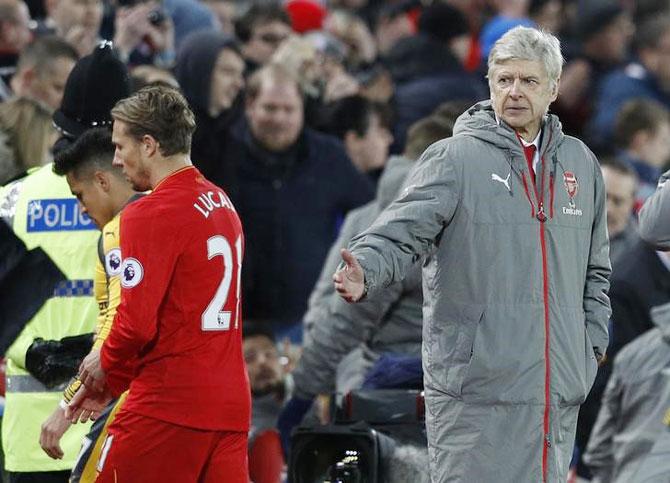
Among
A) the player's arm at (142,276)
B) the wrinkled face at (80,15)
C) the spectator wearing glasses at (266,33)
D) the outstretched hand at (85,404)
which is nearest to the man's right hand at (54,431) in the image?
the outstretched hand at (85,404)

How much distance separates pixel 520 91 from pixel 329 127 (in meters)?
5.57

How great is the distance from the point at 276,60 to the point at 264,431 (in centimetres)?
327

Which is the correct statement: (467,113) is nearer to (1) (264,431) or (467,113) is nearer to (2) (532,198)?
(2) (532,198)

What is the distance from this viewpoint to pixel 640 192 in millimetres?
11859

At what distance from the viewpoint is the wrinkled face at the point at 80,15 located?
37.0ft

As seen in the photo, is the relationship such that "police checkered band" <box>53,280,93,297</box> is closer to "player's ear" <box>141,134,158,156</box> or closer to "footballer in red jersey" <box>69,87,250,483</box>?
"footballer in red jersey" <box>69,87,250,483</box>

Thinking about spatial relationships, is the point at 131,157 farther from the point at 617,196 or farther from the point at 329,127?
the point at 329,127

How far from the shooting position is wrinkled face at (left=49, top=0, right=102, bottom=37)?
11281mm

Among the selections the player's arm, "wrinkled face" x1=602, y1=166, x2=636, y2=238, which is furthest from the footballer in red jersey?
"wrinkled face" x1=602, y1=166, x2=636, y2=238

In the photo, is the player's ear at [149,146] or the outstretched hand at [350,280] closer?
the outstretched hand at [350,280]

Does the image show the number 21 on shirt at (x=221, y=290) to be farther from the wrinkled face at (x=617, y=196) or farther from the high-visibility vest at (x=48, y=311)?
the wrinkled face at (x=617, y=196)

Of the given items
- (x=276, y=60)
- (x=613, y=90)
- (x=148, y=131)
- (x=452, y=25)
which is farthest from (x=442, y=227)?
(x=613, y=90)

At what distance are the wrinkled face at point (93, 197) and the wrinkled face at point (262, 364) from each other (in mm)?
2881

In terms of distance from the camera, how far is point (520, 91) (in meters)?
6.25
